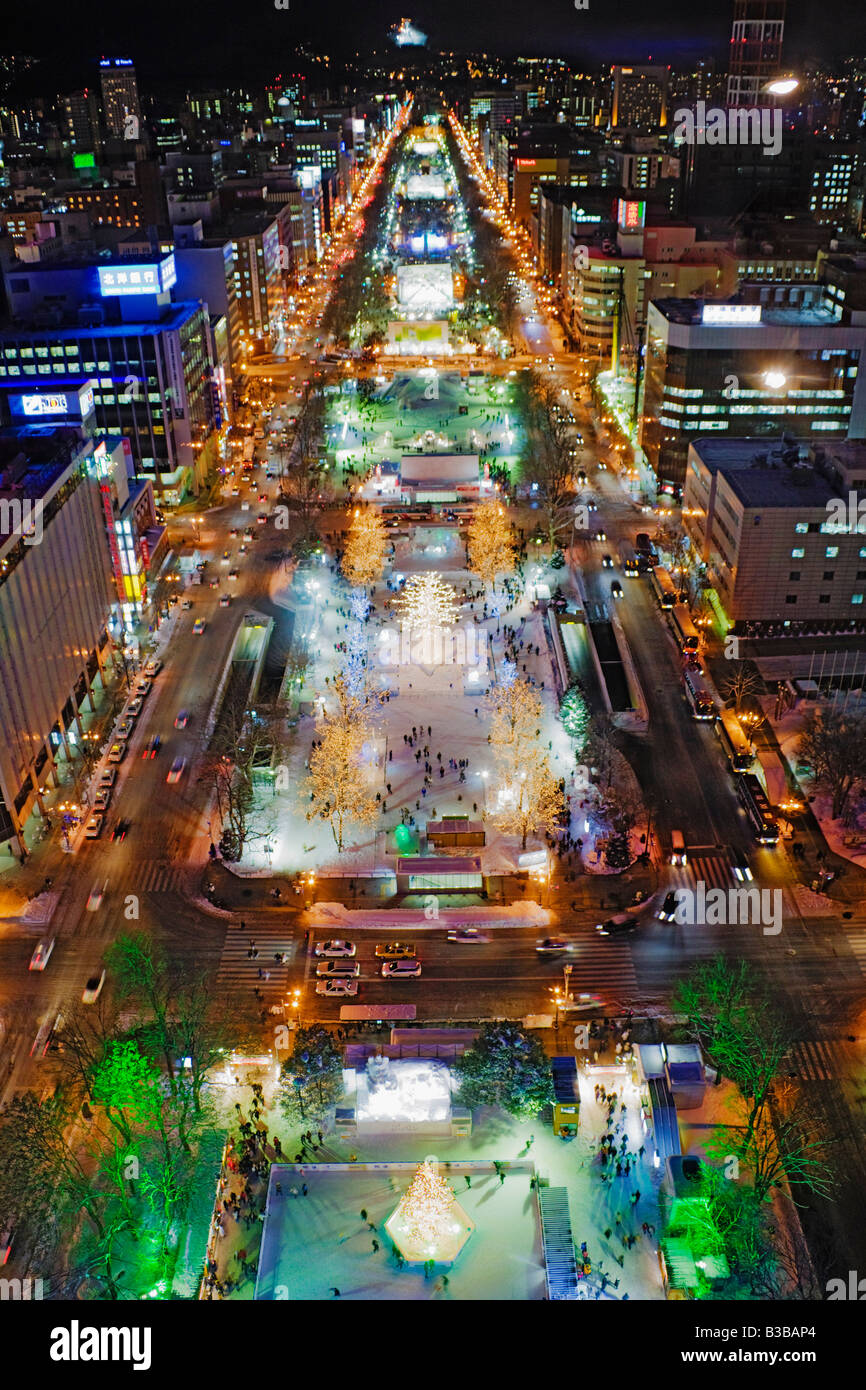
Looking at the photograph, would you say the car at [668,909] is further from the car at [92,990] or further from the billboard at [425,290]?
the billboard at [425,290]

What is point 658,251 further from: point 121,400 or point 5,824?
point 5,824

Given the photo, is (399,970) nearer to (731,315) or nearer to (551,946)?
(551,946)

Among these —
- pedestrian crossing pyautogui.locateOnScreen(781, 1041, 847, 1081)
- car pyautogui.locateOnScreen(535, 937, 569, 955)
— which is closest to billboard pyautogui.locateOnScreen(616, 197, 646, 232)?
car pyautogui.locateOnScreen(535, 937, 569, 955)

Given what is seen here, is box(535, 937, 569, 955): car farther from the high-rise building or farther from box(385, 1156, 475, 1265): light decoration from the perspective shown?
the high-rise building

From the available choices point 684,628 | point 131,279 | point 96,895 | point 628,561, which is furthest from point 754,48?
point 96,895

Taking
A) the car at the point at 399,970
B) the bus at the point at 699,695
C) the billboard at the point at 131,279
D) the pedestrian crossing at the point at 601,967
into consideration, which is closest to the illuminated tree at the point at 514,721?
the bus at the point at 699,695

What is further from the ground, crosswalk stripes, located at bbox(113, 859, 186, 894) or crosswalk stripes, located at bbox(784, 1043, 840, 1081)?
crosswalk stripes, located at bbox(113, 859, 186, 894)
